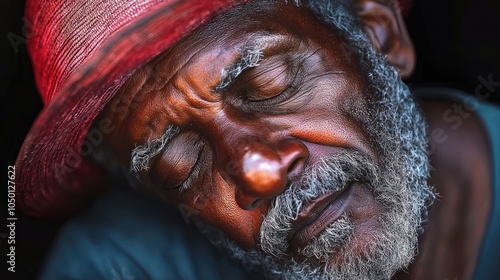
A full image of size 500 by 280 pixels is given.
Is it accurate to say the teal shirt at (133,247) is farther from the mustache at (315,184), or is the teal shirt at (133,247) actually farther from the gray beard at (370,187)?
the mustache at (315,184)

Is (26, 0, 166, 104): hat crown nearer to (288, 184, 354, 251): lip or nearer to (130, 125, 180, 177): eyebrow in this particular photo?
(130, 125, 180, 177): eyebrow

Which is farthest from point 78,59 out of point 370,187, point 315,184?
point 370,187

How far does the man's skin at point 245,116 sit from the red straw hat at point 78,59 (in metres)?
0.07

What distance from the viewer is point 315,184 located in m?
1.10

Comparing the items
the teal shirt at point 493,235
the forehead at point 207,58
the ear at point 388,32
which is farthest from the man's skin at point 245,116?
the teal shirt at point 493,235

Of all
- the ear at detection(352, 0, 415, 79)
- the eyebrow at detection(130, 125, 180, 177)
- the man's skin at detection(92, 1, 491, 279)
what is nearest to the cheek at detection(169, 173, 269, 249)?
the man's skin at detection(92, 1, 491, 279)

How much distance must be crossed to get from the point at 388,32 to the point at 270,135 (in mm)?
454

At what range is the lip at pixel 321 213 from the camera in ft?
3.69

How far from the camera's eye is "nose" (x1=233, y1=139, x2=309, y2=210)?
1.05m

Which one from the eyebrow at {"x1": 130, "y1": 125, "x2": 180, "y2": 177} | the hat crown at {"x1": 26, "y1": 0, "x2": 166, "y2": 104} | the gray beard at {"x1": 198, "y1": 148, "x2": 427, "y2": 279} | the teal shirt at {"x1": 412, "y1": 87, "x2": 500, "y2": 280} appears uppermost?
the hat crown at {"x1": 26, "y1": 0, "x2": 166, "y2": 104}

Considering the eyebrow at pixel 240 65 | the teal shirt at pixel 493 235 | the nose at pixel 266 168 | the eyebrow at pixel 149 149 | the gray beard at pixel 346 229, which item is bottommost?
the teal shirt at pixel 493 235

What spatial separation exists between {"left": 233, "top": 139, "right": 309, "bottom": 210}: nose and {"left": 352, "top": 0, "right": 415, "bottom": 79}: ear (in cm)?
40

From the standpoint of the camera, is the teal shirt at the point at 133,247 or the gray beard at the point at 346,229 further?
the teal shirt at the point at 133,247

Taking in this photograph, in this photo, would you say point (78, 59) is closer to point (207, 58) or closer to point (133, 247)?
point (207, 58)
